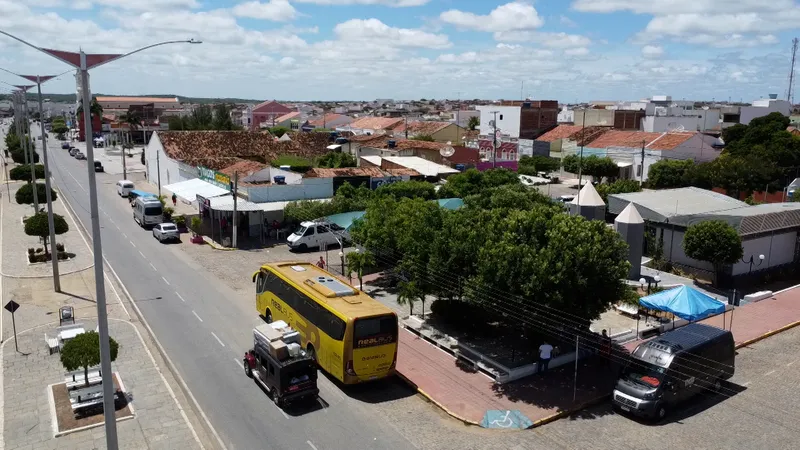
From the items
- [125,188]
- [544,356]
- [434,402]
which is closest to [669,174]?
[544,356]

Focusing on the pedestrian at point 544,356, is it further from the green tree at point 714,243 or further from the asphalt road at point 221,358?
the green tree at point 714,243

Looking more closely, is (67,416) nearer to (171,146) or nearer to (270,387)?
(270,387)

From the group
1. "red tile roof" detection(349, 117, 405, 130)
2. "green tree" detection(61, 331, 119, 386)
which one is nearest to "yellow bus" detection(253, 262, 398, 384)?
"green tree" detection(61, 331, 119, 386)

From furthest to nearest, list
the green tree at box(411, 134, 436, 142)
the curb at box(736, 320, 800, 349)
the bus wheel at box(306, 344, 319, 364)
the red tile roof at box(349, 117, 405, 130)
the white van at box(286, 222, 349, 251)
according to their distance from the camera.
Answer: the red tile roof at box(349, 117, 405, 130)
the green tree at box(411, 134, 436, 142)
the white van at box(286, 222, 349, 251)
the curb at box(736, 320, 800, 349)
the bus wheel at box(306, 344, 319, 364)

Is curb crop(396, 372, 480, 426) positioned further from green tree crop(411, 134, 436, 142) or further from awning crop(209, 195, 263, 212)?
green tree crop(411, 134, 436, 142)

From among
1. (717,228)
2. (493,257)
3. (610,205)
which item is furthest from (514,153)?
(493,257)

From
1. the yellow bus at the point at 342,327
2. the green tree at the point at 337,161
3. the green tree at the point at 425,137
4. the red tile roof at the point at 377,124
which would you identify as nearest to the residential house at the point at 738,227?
the yellow bus at the point at 342,327
